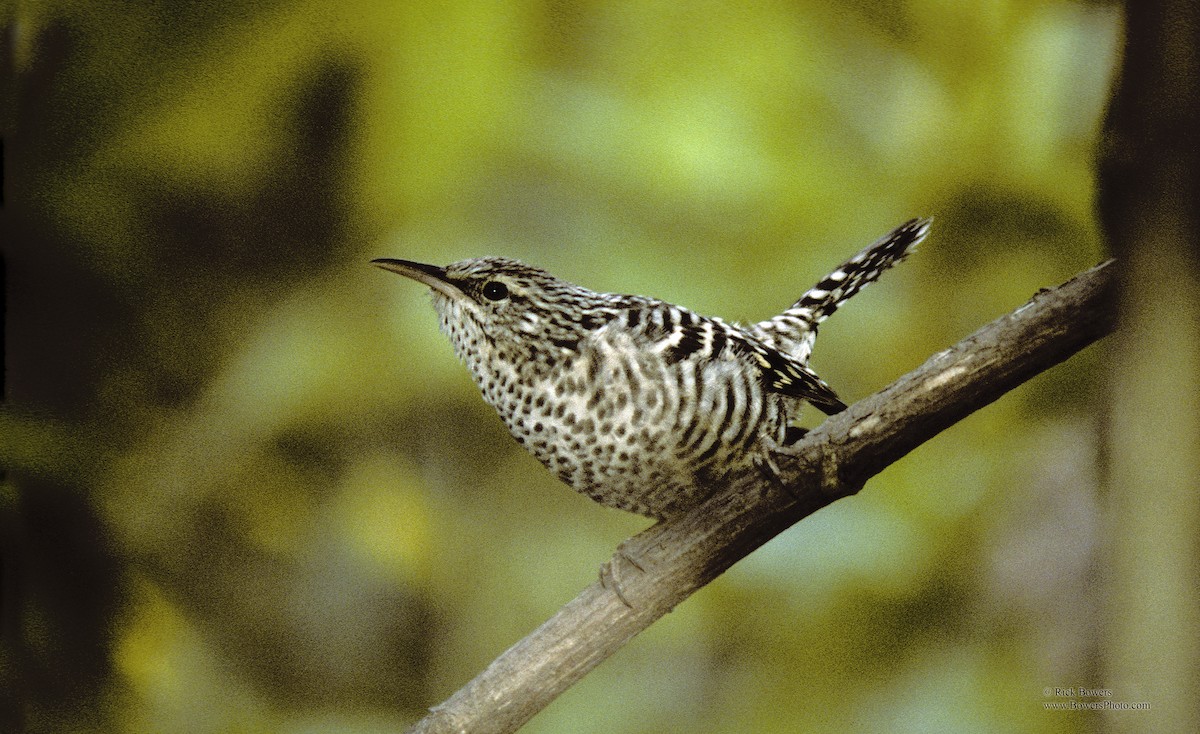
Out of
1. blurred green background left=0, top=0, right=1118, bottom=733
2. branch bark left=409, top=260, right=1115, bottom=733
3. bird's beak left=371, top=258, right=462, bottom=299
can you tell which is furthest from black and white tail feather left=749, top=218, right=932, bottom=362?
bird's beak left=371, top=258, right=462, bottom=299

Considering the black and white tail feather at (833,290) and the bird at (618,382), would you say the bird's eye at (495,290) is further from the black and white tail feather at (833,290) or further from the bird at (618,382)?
the black and white tail feather at (833,290)

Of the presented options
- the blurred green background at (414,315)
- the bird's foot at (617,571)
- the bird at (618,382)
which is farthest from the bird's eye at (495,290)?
the bird's foot at (617,571)

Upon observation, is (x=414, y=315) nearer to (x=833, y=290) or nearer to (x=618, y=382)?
(x=618, y=382)

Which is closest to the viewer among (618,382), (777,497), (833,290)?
(777,497)

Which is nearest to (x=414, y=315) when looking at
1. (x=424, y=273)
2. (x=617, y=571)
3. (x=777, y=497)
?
(x=424, y=273)

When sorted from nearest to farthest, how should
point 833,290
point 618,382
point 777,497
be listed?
point 777,497 < point 618,382 < point 833,290

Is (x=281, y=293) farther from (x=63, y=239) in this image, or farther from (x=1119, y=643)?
(x=1119, y=643)

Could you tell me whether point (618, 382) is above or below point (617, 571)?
above
